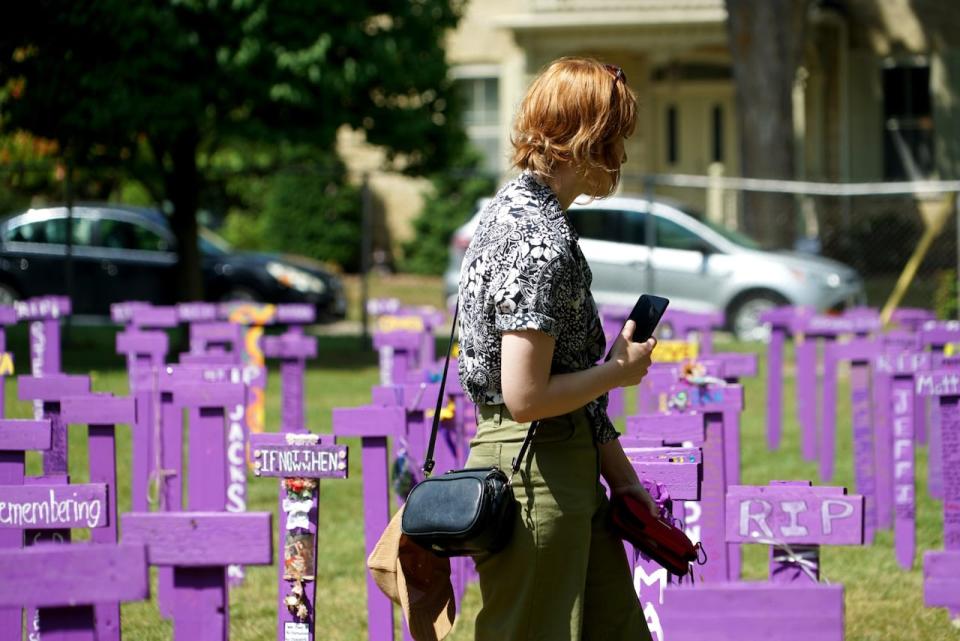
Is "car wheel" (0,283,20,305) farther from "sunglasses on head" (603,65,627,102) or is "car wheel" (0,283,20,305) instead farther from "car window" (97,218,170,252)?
"sunglasses on head" (603,65,627,102)

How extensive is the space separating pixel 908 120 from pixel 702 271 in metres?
10.3

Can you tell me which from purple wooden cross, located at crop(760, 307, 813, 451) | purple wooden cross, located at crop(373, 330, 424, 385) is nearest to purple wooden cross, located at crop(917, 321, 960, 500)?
purple wooden cross, located at crop(760, 307, 813, 451)

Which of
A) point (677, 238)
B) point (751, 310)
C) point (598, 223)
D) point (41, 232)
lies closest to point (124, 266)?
point (41, 232)

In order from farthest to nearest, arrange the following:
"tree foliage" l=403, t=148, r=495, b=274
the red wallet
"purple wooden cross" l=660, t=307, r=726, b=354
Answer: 1. "tree foliage" l=403, t=148, r=495, b=274
2. "purple wooden cross" l=660, t=307, r=726, b=354
3. the red wallet

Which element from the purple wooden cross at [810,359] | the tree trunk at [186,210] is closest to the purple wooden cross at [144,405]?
the purple wooden cross at [810,359]

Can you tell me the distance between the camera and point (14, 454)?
4.64 metres

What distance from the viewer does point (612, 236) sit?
17969 millimetres

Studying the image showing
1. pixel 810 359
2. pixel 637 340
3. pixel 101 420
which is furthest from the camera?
pixel 810 359

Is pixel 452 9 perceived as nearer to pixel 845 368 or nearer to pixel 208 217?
pixel 845 368

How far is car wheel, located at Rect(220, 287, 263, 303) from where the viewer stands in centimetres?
1970

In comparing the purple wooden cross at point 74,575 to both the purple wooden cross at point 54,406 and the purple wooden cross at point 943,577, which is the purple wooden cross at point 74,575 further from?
the purple wooden cross at point 943,577

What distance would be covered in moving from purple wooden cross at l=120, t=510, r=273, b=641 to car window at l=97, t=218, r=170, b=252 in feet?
51.7

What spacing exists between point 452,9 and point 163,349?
9.17m

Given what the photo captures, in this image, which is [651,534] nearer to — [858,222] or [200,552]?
[200,552]
